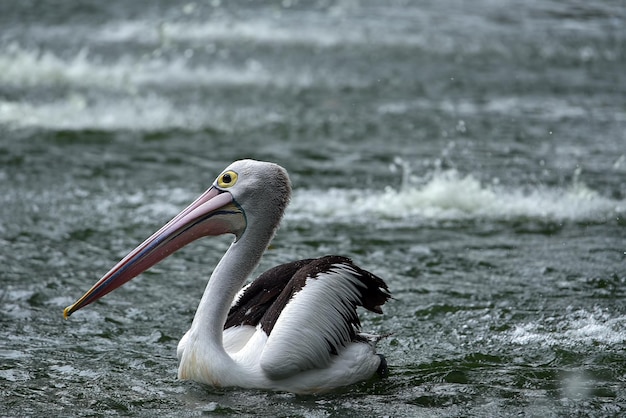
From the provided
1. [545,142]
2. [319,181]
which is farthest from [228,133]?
[545,142]

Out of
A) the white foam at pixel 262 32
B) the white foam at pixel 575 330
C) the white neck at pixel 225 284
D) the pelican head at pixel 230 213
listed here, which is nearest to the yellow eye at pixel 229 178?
the pelican head at pixel 230 213

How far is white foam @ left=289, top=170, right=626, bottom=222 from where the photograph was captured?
23.2 ft

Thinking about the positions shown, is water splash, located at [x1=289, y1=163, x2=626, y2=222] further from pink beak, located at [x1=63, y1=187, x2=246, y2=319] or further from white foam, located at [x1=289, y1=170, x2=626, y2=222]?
pink beak, located at [x1=63, y1=187, x2=246, y2=319]

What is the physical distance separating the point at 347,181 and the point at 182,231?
3.76 metres

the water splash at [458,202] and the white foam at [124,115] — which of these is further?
the white foam at [124,115]

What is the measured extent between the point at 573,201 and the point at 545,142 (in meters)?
1.76

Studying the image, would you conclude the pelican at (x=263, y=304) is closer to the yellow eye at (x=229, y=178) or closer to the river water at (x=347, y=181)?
the yellow eye at (x=229, y=178)

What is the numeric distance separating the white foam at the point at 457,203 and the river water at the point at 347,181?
0.08ft

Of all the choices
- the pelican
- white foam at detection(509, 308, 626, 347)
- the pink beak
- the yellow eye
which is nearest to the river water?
white foam at detection(509, 308, 626, 347)

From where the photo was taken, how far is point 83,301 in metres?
4.12

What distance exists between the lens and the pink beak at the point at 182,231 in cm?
419

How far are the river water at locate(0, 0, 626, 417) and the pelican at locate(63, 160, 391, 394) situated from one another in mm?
116

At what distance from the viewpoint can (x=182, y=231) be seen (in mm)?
4242

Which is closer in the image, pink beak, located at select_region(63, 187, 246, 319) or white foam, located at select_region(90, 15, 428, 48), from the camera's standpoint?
pink beak, located at select_region(63, 187, 246, 319)
